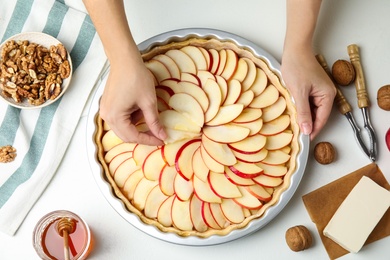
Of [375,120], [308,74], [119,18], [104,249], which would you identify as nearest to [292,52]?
[308,74]

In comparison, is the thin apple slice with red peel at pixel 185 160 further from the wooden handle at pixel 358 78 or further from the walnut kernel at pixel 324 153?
the wooden handle at pixel 358 78

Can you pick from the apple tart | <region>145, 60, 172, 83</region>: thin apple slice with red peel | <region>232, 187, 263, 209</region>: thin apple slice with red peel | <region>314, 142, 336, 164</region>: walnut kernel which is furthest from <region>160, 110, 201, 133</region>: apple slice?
<region>314, 142, 336, 164</region>: walnut kernel

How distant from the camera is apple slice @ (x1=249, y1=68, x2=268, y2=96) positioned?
169 centimetres

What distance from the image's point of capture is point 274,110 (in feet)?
5.48

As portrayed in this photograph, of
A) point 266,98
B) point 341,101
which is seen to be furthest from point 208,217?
point 341,101

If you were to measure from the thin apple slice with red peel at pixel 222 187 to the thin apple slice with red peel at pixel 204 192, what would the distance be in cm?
1

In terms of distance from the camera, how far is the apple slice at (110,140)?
1.67 meters

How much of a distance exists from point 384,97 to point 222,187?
530mm

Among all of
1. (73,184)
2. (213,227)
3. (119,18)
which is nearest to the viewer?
(119,18)

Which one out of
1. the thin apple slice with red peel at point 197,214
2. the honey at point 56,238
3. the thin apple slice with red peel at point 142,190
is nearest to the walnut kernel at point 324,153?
the thin apple slice with red peel at point 197,214

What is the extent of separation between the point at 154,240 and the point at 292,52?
2.10 feet

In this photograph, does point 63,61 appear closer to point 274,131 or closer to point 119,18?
point 119,18

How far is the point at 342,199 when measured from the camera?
5.58ft

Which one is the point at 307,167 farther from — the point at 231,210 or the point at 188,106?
the point at 188,106
